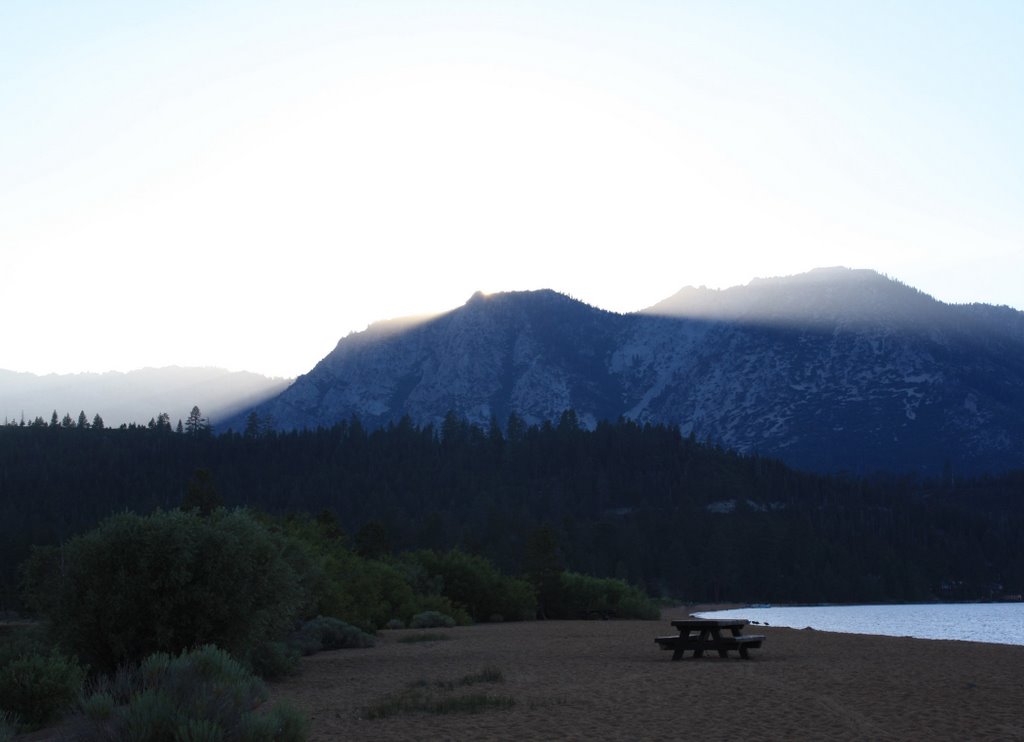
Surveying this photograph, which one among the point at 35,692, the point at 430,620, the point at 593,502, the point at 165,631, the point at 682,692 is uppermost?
the point at 165,631

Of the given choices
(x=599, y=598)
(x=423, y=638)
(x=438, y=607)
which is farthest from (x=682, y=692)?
(x=599, y=598)

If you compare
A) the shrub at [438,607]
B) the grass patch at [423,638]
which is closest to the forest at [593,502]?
the shrub at [438,607]

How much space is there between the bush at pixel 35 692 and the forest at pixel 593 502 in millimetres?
91644

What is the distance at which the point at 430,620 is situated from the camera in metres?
55.8

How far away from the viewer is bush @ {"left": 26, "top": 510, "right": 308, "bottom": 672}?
77.9ft

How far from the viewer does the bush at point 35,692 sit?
64.6 ft

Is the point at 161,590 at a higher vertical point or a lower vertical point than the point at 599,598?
higher

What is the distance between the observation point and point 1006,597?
15000cm

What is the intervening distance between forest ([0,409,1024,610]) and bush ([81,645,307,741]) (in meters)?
97.9

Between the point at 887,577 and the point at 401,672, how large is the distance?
135555mm

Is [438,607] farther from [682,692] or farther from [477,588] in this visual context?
[682,692]

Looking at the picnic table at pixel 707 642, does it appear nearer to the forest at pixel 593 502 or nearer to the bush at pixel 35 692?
the bush at pixel 35 692

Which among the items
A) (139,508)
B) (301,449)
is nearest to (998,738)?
(139,508)

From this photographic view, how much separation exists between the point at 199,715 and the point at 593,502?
159 meters
